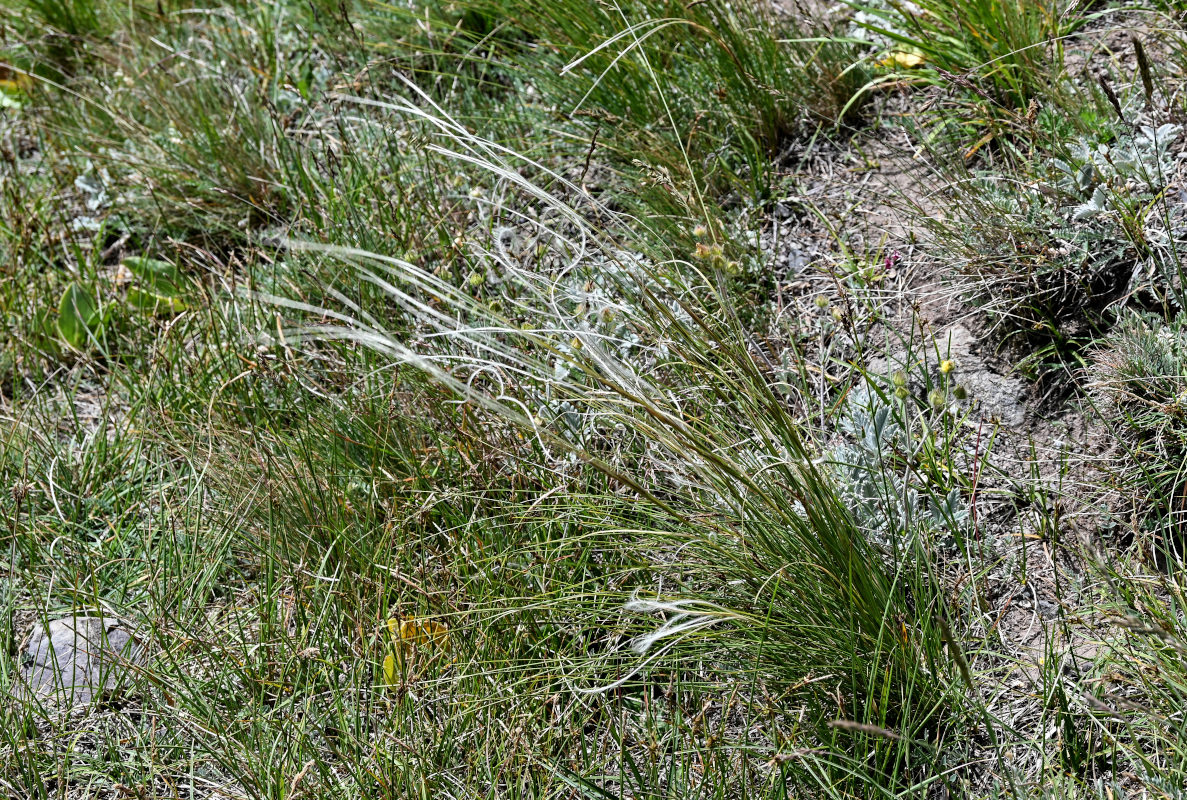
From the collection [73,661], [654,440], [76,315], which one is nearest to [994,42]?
[654,440]

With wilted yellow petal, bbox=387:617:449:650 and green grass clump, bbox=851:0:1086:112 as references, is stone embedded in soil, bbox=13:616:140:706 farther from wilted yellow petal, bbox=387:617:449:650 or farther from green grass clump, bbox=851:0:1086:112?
green grass clump, bbox=851:0:1086:112

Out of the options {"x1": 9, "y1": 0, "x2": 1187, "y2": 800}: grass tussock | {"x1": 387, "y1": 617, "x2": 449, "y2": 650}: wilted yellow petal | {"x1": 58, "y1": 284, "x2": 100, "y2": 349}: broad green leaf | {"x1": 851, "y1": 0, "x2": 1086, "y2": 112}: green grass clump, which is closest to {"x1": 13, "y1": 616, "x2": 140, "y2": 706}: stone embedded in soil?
{"x1": 9, "y1": 0, "x2": 1187, "y2": 800}: grass tussock

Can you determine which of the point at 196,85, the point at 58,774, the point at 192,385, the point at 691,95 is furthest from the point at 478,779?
the point at 196,85

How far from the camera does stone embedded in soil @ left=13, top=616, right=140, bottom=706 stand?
203 cm

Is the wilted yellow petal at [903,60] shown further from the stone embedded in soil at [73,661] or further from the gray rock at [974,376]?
the stone embedded in soil at [73,661]

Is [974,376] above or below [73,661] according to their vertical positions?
above

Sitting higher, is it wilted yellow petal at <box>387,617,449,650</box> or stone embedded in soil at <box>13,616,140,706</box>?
wilted yellow petal at <box>387,617,449,650</box>

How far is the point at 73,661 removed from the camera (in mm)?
2025

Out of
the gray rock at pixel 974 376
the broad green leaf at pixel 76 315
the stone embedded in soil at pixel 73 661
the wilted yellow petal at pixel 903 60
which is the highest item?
the wilted yellow petal at pixel 903 60

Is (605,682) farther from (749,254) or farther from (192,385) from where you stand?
(192,385)

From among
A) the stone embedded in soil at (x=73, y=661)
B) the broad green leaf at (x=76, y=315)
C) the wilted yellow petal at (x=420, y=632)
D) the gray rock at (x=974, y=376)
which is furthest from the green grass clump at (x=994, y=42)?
the broad green leaf at (x=76, y=315)

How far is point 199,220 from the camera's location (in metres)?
3.27

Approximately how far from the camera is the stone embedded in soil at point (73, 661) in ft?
6.67

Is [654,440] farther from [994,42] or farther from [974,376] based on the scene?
[994,42]
